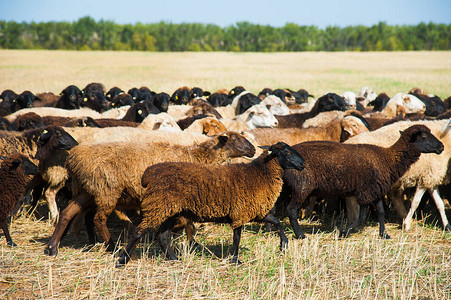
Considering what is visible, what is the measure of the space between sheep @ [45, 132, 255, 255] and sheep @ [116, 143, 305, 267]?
0.55m

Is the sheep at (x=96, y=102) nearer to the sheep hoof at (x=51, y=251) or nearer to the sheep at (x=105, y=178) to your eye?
the sheep at (x=105, y=178)

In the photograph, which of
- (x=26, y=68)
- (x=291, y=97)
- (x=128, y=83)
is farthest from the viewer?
(x=26, y=68)

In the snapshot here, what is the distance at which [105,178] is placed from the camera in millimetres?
6273

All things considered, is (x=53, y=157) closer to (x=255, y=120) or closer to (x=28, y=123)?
(x=28, y=123)

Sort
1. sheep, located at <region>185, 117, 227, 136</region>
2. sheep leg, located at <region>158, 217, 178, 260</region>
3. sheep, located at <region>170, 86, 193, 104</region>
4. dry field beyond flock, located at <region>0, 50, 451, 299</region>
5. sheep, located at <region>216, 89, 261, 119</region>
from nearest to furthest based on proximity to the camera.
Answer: dry field beyond flock, located at <region>0, 50, 451, 299</region>
sheep leg, located at <region>158, 217, 178, 260</region>
sheep, located at <region>185, 117, 227, 136</region>
sheep, located at <region>216, 89, 261, 119</region>
sheep, located at <region>170, 86, 193, 104</region>

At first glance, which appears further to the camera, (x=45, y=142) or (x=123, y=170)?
(x=45, y=142)

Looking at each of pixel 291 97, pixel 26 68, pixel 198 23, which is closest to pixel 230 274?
pixel 291 97

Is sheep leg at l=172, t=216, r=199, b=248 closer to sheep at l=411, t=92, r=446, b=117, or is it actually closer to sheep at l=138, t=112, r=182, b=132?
sheep at l=138, t=112, r=182, b=132

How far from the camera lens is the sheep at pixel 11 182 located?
6531 mm

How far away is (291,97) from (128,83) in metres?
19.6

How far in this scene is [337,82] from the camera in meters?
38.9

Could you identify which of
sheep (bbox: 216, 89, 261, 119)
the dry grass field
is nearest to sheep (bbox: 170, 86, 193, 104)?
sheep (bbox: 216, 89, 261, 119)

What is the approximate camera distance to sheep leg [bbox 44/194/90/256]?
246 inches

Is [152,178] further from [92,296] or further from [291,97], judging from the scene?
[291,97]
